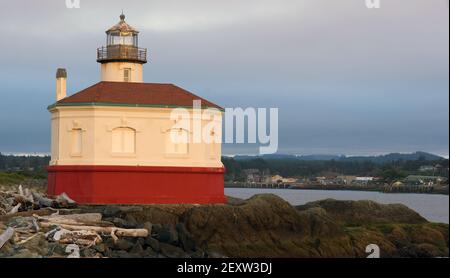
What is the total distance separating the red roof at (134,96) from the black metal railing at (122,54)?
1.20 meters

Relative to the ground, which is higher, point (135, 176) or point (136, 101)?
point (136, 101)

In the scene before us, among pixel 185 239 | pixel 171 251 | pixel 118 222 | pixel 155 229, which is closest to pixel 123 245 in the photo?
pixel 171 251

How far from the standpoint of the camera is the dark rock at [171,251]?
880 inches

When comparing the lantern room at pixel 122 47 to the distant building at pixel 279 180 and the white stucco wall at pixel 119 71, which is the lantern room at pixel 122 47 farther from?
the distant building at pixel 279 180

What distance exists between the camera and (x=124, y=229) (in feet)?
73.9

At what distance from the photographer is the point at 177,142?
2666 centimetres

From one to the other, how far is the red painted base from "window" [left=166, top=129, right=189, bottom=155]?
428mm

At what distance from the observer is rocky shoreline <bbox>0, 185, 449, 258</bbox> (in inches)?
842

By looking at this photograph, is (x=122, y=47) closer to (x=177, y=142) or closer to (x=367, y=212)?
(x=177, y=142)

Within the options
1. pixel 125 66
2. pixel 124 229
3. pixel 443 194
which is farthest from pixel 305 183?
pixel 124 229
